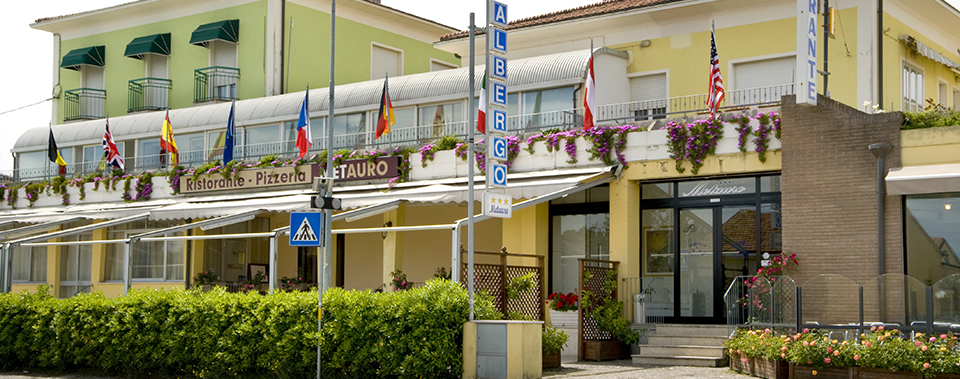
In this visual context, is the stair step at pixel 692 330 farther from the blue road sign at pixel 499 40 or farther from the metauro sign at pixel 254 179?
the metauro sign at pixel 254 179

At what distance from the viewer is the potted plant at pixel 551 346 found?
48.1 feet

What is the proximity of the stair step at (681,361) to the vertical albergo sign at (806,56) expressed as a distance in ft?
14.1

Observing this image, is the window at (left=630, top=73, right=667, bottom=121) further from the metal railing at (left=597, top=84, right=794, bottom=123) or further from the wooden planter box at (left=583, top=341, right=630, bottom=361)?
the wooden planter box at (left=583, top=341, right=630, bottom=361)

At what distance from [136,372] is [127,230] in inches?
427

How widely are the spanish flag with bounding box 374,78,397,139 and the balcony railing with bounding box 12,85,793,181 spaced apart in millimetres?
771

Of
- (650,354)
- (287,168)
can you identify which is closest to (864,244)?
(650,354)

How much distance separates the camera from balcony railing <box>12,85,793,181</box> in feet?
60.0

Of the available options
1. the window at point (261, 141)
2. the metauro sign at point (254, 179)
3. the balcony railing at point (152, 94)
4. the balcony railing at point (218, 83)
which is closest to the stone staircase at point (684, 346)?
the metauro sign at point (254, 179)

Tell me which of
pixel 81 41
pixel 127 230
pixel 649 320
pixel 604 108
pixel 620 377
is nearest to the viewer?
pixel 620 377

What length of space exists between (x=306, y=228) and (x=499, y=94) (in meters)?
3.38

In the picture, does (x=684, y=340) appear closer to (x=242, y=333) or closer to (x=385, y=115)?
(x=242, y=333)

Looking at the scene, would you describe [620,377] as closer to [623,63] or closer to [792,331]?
[792,331]

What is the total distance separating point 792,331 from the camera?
1352 centimetres

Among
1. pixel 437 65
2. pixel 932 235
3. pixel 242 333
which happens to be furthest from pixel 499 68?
pixel 437 65
